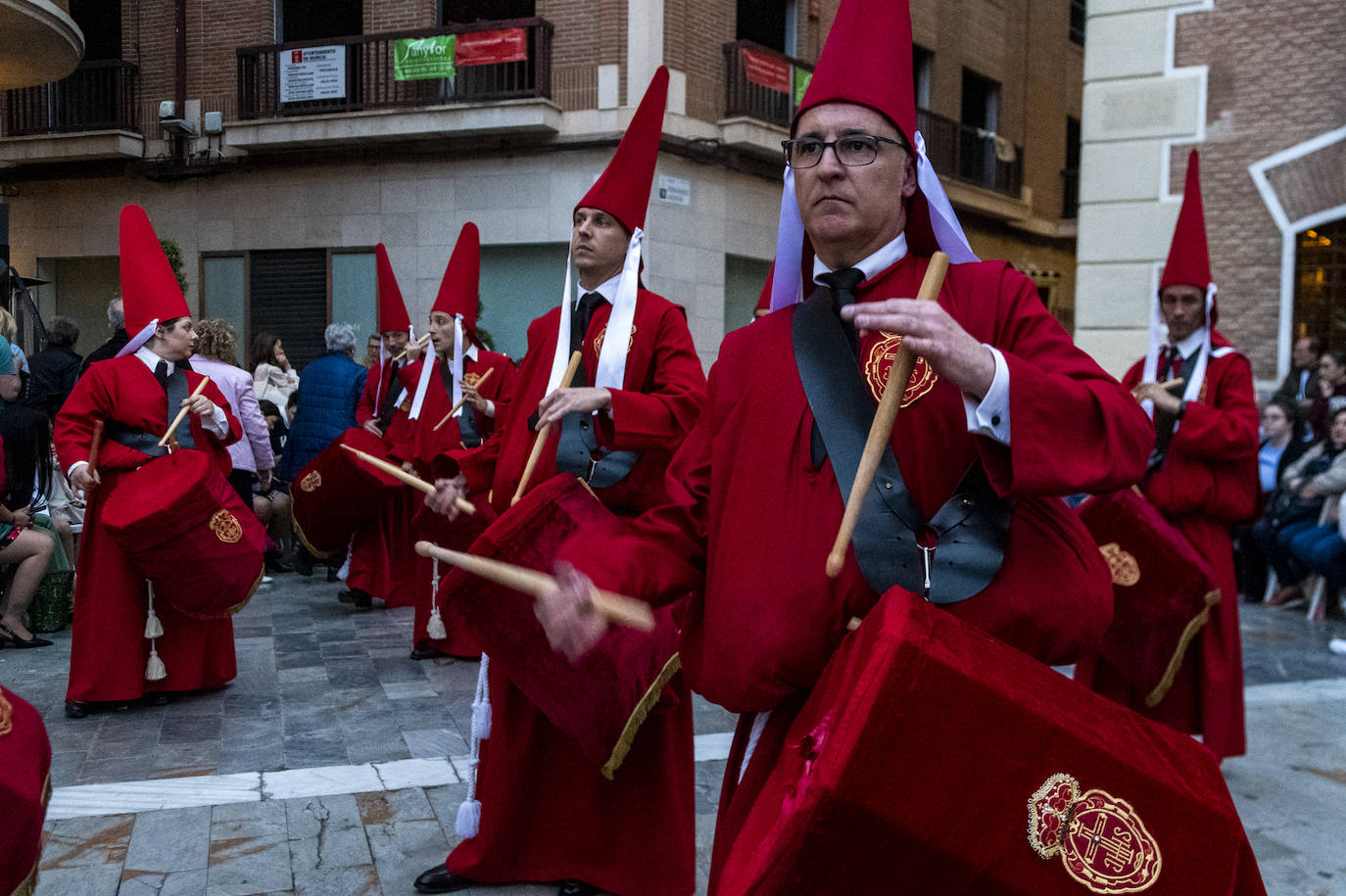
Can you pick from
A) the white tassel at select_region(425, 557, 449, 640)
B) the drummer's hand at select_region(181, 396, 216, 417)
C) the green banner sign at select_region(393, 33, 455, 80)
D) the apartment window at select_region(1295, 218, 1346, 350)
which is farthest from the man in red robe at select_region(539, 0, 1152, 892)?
the green banner sign at select_region(393, 33, 455, 80)

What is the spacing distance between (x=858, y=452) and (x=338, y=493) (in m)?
6.89

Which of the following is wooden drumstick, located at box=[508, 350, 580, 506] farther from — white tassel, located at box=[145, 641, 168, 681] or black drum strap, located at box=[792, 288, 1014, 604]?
white tassel, located at box=[145, 641, 168, 681]

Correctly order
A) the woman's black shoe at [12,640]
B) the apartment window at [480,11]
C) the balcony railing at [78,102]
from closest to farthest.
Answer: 1. the woman's black shoe at [12,640]
2. the apartment window at [480,11]
3. the balcony railing at [78,102]

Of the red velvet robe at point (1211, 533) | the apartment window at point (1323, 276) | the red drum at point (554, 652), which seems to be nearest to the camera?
the red drum at point (554, 652)

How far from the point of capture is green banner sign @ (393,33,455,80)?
53.8ft

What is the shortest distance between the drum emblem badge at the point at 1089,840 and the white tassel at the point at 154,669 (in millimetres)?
5372

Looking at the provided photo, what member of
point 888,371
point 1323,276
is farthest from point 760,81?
point 888,371

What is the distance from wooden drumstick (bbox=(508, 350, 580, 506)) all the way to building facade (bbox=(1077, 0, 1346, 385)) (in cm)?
805

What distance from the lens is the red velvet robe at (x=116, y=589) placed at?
18.4ft

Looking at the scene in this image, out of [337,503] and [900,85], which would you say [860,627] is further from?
[337,503]

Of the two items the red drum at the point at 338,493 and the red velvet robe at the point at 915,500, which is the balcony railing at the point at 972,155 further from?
the red velvet robe at the point at 915,500

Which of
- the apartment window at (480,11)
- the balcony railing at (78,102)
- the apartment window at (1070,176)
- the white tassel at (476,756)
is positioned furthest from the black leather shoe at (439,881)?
the apartment window at (1070,176)

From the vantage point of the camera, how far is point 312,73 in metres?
17.1

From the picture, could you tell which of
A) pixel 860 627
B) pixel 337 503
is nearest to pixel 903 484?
pixel 860 627
